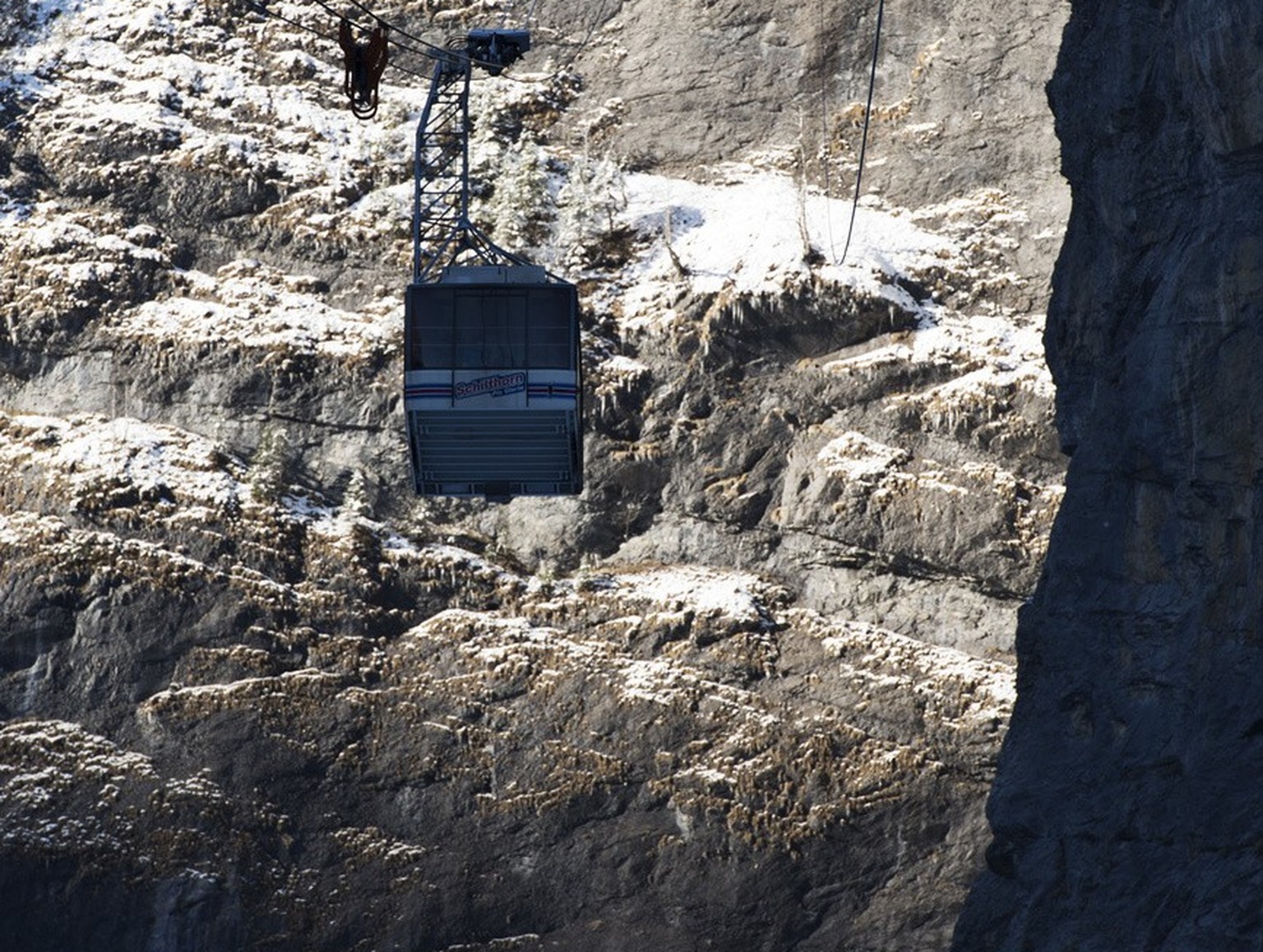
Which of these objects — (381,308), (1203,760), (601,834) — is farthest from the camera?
(381,308)

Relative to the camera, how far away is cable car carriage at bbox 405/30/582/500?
133ft

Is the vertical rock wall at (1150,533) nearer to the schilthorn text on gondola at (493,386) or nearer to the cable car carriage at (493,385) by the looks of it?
the cable car carriage at (493,385)

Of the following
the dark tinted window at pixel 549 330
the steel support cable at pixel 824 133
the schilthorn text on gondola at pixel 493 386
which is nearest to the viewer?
the schilthorn text on gondola at pixel 493 386

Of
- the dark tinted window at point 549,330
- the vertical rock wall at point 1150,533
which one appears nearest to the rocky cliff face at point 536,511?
the vertical rock wall at point 1150,533

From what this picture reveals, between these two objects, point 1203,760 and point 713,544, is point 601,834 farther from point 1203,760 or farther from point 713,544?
point 1203,760

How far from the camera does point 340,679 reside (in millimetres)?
60344

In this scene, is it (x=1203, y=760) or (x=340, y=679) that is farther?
(x=340, y=679)

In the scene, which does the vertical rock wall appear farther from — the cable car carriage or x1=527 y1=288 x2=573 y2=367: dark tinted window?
x1=527 y1=288 x2=573 y2=367: dark tinted window

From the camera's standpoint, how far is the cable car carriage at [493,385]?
4047 cm

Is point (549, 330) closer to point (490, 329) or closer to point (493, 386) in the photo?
point (490, 329)

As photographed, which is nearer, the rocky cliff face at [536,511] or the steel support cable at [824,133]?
the rocky cliff face at [536,511]

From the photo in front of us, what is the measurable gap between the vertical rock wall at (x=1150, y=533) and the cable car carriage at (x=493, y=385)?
26.9 ft

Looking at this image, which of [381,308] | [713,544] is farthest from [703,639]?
[381,308]

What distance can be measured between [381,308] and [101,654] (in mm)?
11753
